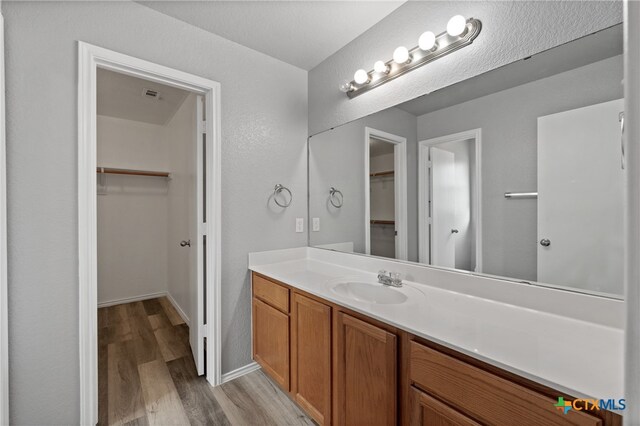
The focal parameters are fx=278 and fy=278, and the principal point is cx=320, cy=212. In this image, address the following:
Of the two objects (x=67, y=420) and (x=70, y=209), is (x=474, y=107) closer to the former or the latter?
(x=70, y=209)

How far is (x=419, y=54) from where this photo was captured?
1504mm

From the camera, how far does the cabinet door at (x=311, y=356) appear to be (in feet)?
4.54

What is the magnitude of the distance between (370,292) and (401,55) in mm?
1338

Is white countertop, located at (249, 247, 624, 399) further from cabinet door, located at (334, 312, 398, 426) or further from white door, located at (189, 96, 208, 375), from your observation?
white door, located at (189, 96, 208, 375)

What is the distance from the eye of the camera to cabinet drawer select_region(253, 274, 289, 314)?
1.70 meters

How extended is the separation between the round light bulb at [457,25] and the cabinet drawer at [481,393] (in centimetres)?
138

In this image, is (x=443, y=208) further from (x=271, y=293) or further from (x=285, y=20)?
(x=285, y=20)

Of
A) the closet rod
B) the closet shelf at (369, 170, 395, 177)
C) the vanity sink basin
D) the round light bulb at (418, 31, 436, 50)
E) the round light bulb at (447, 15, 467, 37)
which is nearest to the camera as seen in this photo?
the round light bulb at (447, 15, 467, 37)

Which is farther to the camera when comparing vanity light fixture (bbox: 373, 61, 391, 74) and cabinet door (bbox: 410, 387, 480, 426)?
vanity light fixture (bbox: 373, 61, 391, 74)

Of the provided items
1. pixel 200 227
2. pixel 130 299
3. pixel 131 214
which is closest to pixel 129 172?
pixel 131 214

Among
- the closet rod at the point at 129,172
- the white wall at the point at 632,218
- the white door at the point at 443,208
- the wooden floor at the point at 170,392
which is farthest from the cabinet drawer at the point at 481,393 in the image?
the closet rod at the point at 129,172

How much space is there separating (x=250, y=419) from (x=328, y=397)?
1.97 ft

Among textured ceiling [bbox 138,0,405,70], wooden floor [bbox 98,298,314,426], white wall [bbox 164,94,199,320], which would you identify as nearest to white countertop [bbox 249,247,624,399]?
wooden floor [bbox 98,298,314,426]

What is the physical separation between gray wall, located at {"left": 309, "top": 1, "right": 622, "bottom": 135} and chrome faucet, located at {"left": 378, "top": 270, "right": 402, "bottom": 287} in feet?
3.32
